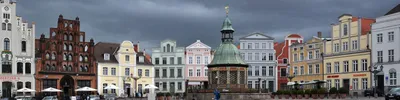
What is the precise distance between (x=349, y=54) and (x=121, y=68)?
30.6 meters

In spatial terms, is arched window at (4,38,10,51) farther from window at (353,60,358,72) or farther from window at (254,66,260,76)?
window at (353,60,358,72)

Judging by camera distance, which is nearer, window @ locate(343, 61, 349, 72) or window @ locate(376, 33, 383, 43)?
window @ locate(376, 33, 383, 43)

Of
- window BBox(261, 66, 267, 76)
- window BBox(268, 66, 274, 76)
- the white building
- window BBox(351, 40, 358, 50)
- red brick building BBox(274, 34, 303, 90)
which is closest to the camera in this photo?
the white building

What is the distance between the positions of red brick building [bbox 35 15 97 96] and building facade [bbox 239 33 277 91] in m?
22.7

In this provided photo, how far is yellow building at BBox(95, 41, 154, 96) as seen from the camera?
75.4 meters

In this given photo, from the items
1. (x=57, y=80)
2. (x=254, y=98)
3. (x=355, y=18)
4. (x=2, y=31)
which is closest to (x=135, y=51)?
(x=57, y=80)

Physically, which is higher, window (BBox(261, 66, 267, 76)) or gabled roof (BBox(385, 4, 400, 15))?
gabled roof (BBox(385, 4, 400, 15))

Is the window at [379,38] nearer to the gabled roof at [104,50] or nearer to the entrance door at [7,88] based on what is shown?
the gabled roof at [104,50]

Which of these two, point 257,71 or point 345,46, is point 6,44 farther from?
point 345,46

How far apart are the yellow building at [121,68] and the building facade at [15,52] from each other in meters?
10.2

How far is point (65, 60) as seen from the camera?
71062 mm

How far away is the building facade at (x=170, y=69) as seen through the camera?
8381cm

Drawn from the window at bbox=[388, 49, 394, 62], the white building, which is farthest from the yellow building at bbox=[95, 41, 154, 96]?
the window at bbox=[388, 49, 394, 62]

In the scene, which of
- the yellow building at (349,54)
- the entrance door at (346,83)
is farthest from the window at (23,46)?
the entrance door at (346,83)
